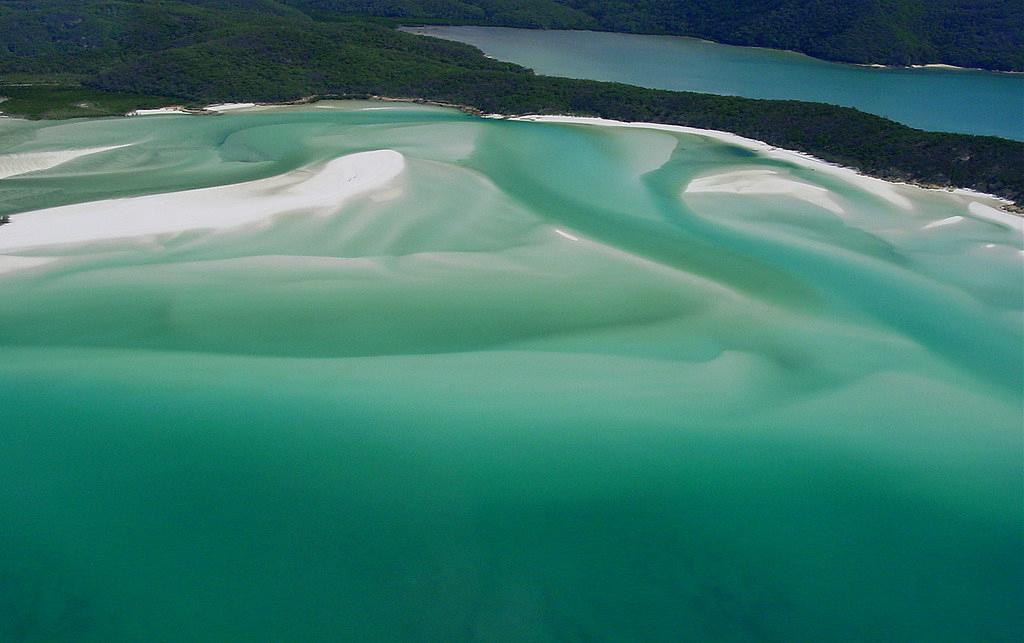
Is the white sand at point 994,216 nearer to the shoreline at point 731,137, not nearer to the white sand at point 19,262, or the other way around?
the shoreline at point 731,137

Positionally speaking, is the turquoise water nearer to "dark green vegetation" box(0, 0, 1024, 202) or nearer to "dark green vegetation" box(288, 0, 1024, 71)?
"dark green vegetation" box(288, 0, 1024, 71)

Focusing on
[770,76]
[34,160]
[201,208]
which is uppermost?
[770,76]

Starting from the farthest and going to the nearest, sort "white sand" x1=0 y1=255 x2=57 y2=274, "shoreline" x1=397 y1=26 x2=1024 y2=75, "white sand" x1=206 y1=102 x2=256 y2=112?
"shoreline" x1=397 y1=26 x2=1024 y2=75
"white sand" x1=206 y1=102 x2=256 y2=112
"white sand" x1=0 y1=255 x2=57 y2=274

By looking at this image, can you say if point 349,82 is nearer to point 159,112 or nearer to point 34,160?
point 159,112

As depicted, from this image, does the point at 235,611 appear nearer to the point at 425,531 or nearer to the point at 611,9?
the point at 425,531

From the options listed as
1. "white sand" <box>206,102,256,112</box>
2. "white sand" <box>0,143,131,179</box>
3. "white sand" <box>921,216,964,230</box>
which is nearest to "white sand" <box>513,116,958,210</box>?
"white sand" <box>921,216,964,230</box>

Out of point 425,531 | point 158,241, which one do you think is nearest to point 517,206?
point 158,241

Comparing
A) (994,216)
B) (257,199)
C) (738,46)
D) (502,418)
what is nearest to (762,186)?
(994,216)
